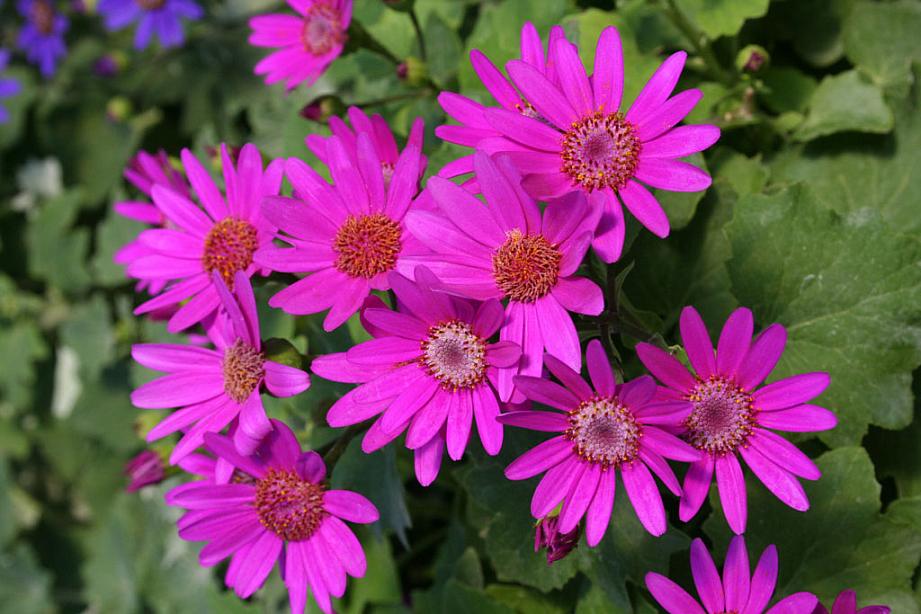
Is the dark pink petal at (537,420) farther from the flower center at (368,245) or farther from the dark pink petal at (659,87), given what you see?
the dark pink petal at (659,87)

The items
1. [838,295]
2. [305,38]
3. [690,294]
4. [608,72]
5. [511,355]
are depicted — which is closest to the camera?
[511,355]

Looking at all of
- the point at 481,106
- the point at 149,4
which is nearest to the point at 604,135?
the point at 481,106

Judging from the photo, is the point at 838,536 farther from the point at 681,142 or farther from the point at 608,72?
the point at 608,72

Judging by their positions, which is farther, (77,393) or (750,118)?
(77,393)

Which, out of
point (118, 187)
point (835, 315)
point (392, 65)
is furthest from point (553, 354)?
point (118, 187)

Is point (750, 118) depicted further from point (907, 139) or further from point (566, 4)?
point (566, 4)

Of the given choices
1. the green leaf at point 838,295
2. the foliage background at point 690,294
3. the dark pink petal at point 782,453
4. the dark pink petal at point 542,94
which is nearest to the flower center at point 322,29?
the foliage background at point 690,294
